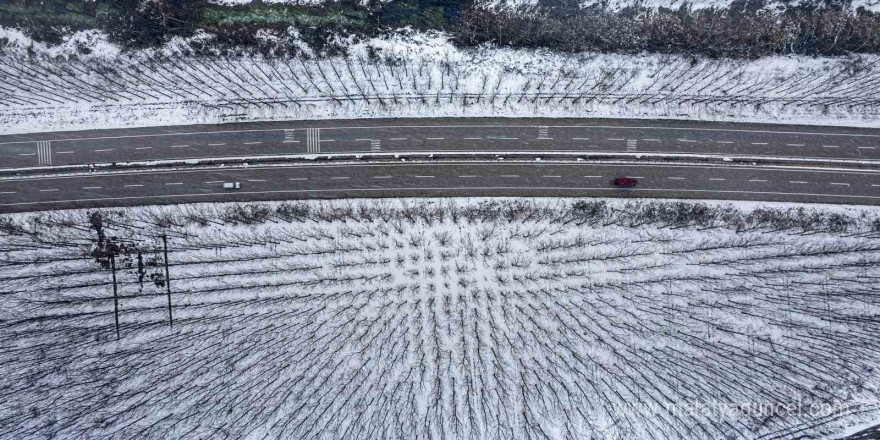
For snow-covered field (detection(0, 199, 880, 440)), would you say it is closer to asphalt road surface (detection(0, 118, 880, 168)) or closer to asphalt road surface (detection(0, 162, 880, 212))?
asphalt road surface (detection(0, 162, 880, 212))

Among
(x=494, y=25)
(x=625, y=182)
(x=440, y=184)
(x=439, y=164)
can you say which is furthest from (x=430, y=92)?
(x=625, y=182)

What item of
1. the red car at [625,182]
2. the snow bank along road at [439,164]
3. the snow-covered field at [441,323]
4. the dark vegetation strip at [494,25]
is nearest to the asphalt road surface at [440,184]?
the snow bank along road at [439,164]

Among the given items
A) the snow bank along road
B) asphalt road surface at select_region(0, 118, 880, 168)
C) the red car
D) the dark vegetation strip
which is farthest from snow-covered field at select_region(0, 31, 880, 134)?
the red car

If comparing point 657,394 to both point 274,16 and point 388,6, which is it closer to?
point 388,6

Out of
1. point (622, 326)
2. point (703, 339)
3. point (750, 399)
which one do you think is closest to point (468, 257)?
point (622, 326)

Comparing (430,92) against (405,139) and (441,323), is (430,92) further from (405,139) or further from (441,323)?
(441,323)
